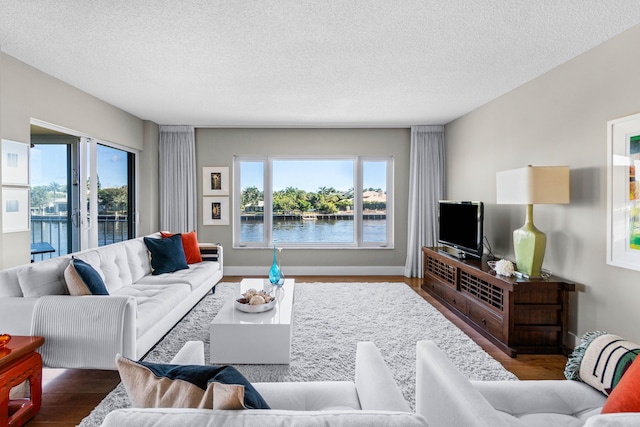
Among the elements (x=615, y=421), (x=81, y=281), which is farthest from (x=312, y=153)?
(x=615, y=421)

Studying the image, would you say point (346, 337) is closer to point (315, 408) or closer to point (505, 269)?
point (505, 269)

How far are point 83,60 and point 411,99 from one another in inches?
135

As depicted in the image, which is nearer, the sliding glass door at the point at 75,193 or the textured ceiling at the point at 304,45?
the textured ceiling at the point at 304,45

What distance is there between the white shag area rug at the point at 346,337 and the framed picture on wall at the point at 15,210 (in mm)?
1605

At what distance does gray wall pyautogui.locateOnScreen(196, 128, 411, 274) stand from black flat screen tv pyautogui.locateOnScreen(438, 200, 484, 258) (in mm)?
1202

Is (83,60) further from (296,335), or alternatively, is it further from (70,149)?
(296,335)

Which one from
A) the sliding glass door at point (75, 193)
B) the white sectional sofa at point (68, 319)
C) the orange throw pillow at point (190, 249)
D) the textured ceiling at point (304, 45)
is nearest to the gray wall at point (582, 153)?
the textured ceiling at point (304, 45)

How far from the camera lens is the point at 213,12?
2.43 m

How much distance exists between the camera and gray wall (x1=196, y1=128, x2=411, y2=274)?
6.15 meters

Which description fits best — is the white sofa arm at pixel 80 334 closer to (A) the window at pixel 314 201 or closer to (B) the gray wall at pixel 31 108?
(B) the gray wall at pixel 31 108

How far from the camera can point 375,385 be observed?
134 cm

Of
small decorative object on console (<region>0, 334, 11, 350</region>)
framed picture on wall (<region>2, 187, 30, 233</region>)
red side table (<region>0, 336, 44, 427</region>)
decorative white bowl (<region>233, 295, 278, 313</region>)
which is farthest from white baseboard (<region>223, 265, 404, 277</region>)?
small decorative object on console (<region>0, 334, 11, 350</region>)

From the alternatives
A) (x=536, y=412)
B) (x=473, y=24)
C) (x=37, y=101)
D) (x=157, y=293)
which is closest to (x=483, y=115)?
(x=473, y=24)

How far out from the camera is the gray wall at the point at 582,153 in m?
2.69
